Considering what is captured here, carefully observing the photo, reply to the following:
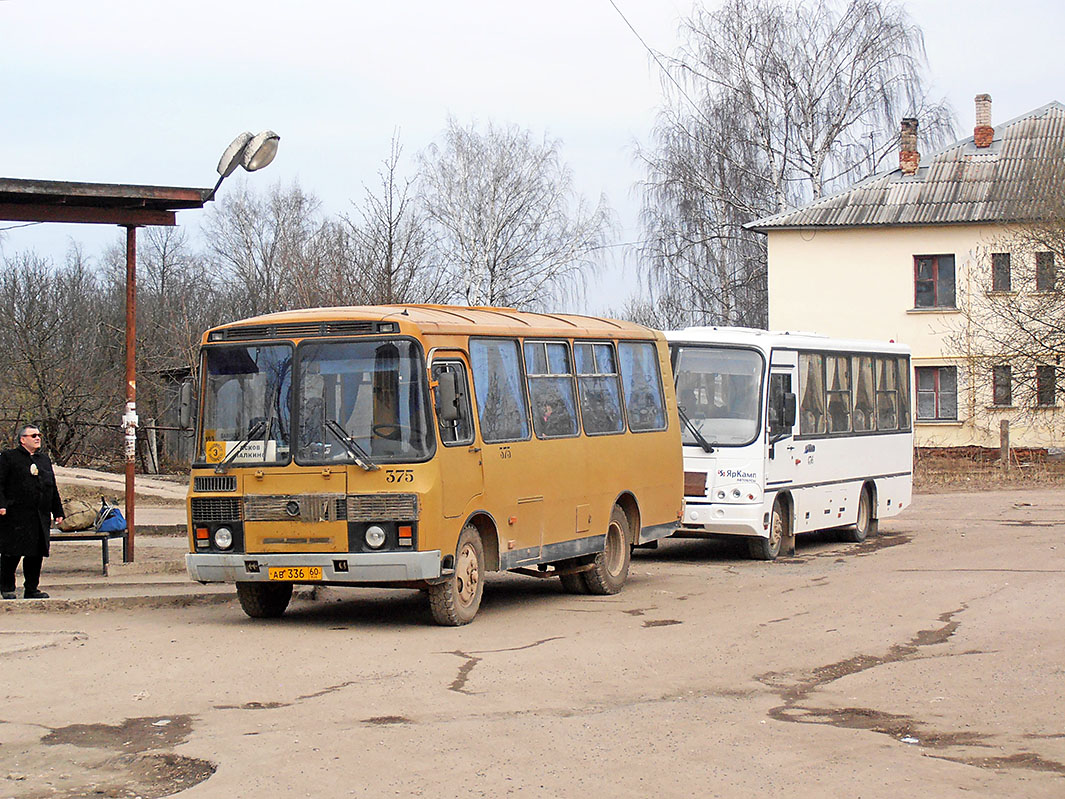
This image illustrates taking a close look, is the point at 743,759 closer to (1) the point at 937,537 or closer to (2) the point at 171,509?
(1) the point at 937,537

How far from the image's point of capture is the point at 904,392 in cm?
2469

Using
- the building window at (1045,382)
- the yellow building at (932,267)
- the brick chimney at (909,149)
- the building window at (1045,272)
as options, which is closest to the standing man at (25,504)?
the building window at (1045,272)

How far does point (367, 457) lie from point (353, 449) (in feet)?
0.46


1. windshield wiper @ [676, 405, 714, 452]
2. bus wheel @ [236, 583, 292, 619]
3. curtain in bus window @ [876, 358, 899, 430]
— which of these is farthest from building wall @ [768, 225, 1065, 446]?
Answer: bus wheel @ [236, 583, 292, 619]

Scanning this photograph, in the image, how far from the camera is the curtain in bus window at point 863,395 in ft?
73.4

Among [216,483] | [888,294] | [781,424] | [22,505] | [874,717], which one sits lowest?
[874,717]

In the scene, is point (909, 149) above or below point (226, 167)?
above

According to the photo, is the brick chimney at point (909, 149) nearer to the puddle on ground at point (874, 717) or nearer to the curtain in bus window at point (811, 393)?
the curtain in bus window at point (811, 393)

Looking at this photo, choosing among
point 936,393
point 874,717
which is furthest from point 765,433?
point 936,393

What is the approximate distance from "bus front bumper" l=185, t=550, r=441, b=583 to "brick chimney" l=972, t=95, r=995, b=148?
130 ft

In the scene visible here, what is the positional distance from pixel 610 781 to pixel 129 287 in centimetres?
1044

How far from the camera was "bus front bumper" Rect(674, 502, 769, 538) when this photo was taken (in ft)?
61.3

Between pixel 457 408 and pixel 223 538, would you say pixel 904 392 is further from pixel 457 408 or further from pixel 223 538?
pixel 223 538

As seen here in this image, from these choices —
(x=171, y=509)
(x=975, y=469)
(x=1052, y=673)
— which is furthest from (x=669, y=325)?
(x=1052, y=673)
